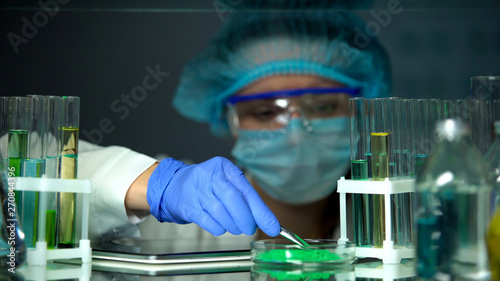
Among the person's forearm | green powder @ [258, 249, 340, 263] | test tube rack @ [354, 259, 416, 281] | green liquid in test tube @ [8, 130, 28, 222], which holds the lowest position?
test tube rack @ [354, 259, 416, 281]

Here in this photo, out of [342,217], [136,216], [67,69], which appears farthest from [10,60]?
[342,217]

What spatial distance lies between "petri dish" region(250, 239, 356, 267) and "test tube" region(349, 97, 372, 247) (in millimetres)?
91

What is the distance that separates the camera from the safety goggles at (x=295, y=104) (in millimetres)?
2396

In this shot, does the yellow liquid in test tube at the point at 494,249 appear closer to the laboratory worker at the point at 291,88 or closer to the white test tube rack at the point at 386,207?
the white test tube rack at the point at 386,207

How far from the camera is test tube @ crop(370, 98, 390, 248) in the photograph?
40.5 inches

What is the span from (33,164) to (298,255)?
1.82ft

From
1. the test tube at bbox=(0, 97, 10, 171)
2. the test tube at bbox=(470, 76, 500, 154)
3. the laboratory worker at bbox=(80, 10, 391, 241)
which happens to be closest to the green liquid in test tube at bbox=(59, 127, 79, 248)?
the test tube at bbox=(0, 97, 10, 171)

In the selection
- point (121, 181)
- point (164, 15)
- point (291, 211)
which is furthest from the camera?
point (164, 15)

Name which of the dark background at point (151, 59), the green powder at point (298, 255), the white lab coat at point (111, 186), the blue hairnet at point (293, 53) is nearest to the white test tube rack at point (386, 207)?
the green powder at point (298, 255)

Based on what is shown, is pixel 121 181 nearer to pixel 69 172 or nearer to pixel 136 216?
pixel 136 216

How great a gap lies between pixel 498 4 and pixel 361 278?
3.42m

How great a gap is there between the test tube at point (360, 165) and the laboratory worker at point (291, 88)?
1.22 metres

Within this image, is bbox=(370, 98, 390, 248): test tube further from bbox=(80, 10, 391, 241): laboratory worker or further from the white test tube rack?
bbox=(80, 10, 391, 241): laboratory worker

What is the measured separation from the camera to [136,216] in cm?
161
